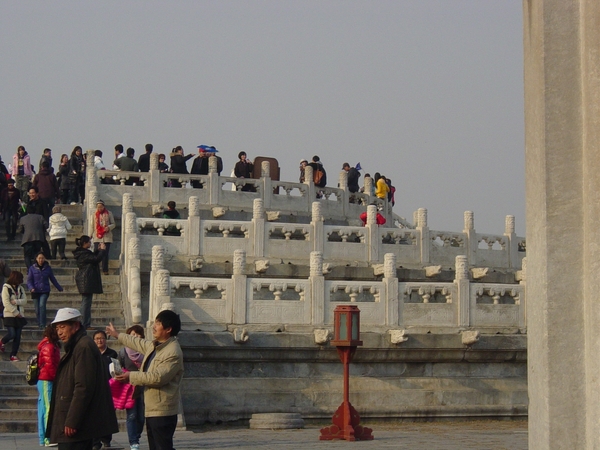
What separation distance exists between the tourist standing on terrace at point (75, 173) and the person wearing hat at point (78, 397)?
60.9 ft

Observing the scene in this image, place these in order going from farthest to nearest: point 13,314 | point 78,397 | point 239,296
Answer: point 239,296, point 13,314, point 78,397

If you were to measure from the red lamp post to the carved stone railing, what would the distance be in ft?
7.85

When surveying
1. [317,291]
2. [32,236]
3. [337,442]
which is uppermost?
[32,236]

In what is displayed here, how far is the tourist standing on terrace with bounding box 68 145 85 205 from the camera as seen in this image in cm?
2809

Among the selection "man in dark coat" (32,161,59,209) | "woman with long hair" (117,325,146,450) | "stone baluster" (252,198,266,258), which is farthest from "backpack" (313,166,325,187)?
"woman with long hair" (117,325,146,450)

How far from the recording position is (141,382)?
10141mm

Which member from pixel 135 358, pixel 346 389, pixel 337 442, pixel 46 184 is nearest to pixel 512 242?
pixel 46 184

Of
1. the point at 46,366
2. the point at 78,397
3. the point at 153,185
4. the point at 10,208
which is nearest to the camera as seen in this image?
the point at 78,397

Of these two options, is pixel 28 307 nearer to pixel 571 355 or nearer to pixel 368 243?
pixel 368 243

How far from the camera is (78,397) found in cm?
937

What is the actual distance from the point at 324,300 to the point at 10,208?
7915 mm

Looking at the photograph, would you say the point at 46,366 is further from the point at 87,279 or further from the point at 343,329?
the point at 87,279

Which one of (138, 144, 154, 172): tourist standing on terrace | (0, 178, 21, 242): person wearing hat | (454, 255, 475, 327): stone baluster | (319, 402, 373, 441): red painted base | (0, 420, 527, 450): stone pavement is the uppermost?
(138, 144, 154, 172): tourist standing on terrace

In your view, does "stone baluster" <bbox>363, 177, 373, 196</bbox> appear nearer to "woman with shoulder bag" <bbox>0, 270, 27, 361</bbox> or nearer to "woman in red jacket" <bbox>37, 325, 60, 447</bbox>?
"woman with shoulder bag" <bbox>0, 270, 27, 361</bbox>
